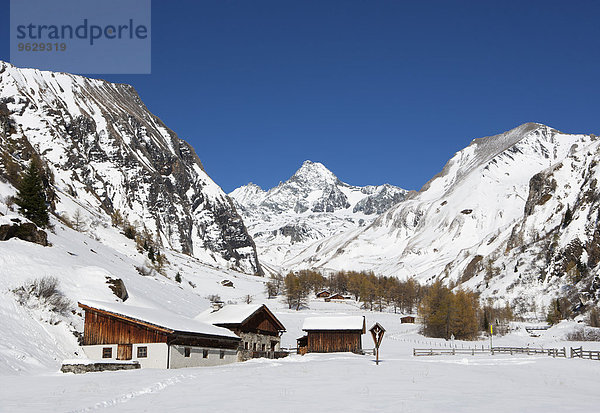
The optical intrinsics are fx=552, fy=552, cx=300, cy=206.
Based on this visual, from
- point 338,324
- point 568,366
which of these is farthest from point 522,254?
point 568,366

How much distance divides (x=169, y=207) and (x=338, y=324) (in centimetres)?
14532

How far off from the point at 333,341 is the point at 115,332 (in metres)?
32.5

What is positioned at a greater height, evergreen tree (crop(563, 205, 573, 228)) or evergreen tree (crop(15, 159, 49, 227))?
evergreen tree (crop(563, 205, 573, 228))

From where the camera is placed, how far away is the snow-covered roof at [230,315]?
46500 mm

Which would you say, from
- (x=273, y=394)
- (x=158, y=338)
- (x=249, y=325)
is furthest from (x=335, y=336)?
(x=273, y=394)

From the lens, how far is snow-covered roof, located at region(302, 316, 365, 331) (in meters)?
60.9

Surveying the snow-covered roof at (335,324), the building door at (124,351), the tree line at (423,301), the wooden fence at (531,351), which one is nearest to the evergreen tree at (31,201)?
the building door at (124,351)

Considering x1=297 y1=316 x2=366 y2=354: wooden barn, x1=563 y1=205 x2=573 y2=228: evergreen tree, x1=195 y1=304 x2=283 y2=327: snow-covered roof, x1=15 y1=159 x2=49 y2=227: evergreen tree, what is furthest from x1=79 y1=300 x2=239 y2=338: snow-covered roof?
x1=563 y1=205 x2=573 y2=228: evergreen tree

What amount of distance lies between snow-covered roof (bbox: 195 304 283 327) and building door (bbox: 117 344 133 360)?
13811 mm

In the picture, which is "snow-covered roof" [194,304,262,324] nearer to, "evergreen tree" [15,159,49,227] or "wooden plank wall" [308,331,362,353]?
"wooden plank wall" [308,331,362,353]

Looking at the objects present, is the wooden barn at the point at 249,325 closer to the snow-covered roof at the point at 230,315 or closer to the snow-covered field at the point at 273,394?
the snow-covered roof at the point at 230,315

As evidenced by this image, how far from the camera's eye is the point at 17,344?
27312mm

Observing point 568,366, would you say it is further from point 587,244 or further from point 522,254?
point 522,254

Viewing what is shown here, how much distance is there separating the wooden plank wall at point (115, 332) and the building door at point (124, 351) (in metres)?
0.24
